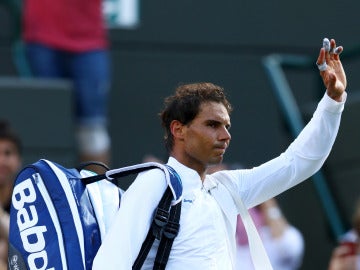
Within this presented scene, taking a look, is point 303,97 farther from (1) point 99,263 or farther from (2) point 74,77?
(1) point 99,263

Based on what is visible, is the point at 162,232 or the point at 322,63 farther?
the point at 322,63

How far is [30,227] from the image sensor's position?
5.04 m

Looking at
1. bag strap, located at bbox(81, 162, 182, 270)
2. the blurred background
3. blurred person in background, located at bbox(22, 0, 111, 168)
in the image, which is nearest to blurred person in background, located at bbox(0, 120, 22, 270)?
blurred person in background, located at bbox(22, 0, 111, 168)

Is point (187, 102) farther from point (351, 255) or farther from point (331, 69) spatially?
point (351, 255)

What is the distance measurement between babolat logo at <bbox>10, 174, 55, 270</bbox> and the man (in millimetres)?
292

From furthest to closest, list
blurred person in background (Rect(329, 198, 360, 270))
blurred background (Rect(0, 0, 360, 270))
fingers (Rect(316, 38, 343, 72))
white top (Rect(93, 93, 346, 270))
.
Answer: blurred background (Rect(0, 0, 360, 270))
blurred person in background (Rect(329, 198, 360, 270))
fingers (Rect(316, 38, 343, 72))
white top (Rect(93, 93, 346, 270))

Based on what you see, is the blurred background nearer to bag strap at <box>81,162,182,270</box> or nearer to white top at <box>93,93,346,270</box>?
white top at <box>93,93,346,270</box>

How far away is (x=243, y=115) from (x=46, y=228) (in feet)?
17.8

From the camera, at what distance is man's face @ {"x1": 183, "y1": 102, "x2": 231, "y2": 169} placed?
5047mm

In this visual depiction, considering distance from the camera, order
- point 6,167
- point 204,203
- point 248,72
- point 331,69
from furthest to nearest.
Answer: point 248,72, point 6,167, point 331,69, point 204,203

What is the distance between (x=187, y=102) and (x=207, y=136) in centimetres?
15

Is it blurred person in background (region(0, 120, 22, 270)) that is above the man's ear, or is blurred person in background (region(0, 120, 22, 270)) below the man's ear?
below

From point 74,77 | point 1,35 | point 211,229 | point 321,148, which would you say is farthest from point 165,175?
point 1,35

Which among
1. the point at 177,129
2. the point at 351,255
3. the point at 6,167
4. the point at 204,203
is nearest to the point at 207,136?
the point at 177,129
